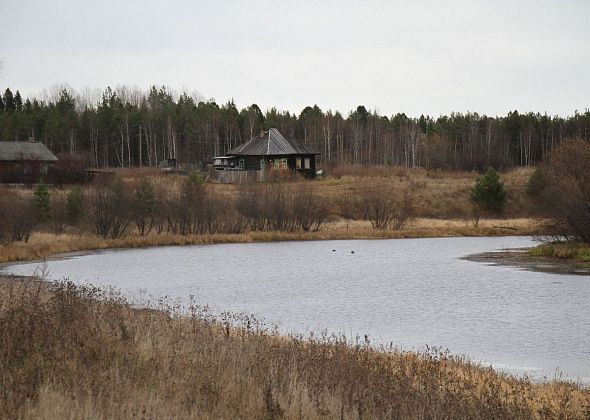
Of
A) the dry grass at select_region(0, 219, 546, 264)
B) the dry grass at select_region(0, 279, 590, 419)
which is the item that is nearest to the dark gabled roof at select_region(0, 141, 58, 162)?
the dry grass at select_region(0, 219, 546, 264)

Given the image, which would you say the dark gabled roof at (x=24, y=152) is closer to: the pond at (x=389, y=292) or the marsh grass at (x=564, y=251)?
the pond at (x=389, y=292)

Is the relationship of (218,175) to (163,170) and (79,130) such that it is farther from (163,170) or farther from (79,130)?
(79,130)

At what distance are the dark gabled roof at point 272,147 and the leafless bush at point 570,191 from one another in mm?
43601

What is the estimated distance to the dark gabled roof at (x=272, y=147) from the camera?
81.2 meters

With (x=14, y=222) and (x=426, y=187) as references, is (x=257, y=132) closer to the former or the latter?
(x=426, y=187)

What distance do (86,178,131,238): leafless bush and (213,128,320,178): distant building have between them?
28821mm

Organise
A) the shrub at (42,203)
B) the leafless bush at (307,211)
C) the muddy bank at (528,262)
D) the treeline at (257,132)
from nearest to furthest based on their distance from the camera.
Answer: the muddy bank at (528,262)
the shrub at (42,203)
the leafless bush at (307,211)
the treeline at (257,132)

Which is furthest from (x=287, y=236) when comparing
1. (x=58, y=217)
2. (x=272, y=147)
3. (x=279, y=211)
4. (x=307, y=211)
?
(x=272, y=147)

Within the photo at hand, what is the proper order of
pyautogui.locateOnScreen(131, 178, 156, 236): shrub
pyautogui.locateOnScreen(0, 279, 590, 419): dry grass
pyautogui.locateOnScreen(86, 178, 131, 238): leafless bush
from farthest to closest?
pyautogui.locateOnScreen(131, 178, 156, 236): shrub < pyautogui.locateOnScreen(86, 178, 131, 238): leafless bush < pyautogui.locateOnScreen(0, 279, 590, 419): dry grass

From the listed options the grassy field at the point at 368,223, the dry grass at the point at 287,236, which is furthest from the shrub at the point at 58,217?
the dry grass at the point at 287,236

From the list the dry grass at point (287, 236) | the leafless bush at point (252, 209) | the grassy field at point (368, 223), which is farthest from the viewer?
the leafless bush at point (252, 209)

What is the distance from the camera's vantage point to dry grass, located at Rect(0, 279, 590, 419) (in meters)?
8.25

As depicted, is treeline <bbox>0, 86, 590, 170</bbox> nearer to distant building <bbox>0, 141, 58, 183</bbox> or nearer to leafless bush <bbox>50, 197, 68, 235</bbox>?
distant building <bbox>0, 141, 58, 183</bbox>

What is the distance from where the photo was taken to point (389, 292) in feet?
90.4
